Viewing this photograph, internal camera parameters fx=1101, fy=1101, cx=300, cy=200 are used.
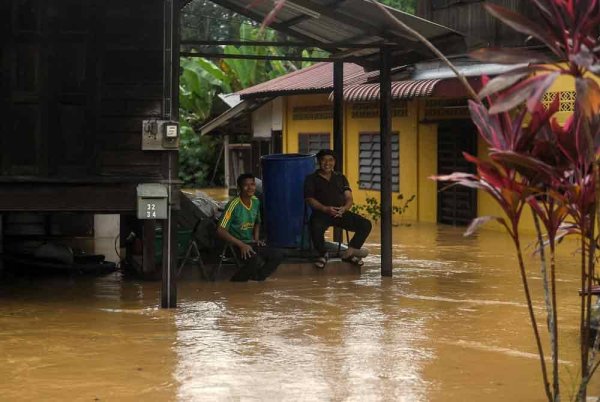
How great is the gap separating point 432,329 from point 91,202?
3474 millimetres

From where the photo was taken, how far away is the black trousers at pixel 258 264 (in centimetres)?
1237

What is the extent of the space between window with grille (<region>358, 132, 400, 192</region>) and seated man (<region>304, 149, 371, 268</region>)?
9.46 meters

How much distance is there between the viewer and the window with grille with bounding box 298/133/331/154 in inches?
993

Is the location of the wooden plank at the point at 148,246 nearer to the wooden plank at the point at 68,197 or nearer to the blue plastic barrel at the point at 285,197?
the blue plastic barrel at the point at 285,197

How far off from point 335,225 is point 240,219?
1280mm

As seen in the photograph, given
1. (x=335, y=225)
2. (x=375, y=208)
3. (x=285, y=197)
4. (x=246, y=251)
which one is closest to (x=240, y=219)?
(x=246, y=251)

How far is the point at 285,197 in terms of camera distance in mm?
13344

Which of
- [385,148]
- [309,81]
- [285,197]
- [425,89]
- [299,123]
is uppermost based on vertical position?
[309,81]

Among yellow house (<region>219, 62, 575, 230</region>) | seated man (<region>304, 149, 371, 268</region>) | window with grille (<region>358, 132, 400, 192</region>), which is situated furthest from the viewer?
window with grille (<region>358, 132, 400, 192</region>)

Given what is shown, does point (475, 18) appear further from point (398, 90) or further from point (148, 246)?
point (148, 246)

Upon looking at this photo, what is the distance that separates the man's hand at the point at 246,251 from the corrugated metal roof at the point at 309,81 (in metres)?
9.69

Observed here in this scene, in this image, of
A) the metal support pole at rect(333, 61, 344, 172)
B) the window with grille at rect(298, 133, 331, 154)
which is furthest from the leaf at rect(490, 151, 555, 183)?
the window with grille at rect(298, 133, 331, 154)

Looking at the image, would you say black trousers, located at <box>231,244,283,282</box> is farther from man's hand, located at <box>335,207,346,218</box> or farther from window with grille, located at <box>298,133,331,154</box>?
window with grille, located at <box>298,133,331,154</box>

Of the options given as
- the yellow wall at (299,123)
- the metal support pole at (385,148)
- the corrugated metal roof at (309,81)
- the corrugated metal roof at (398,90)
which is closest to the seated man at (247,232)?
the metal support pole at (385,148)
